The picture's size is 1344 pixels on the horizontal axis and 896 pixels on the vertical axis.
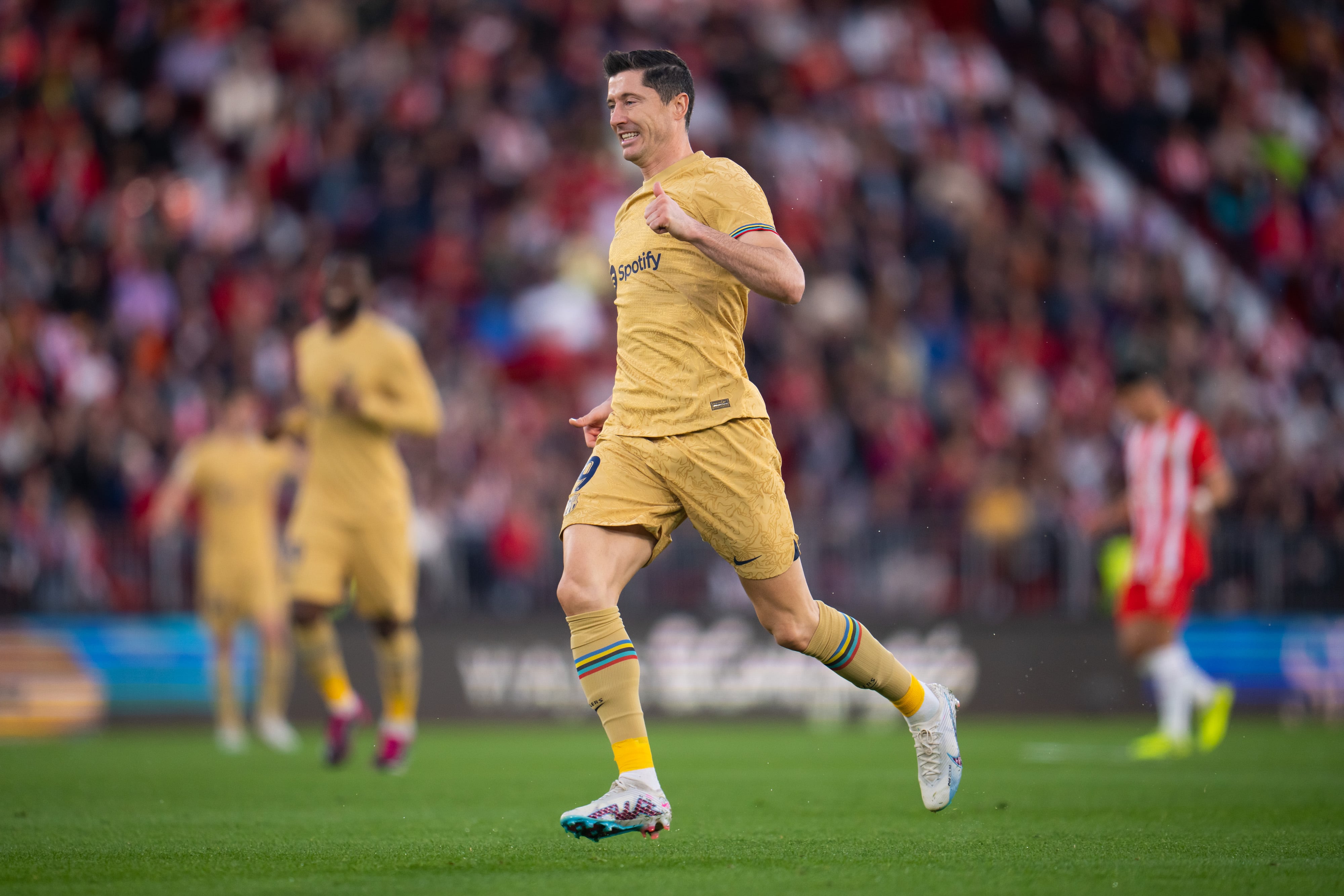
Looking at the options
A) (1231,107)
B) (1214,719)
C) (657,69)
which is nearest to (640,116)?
(657,69)

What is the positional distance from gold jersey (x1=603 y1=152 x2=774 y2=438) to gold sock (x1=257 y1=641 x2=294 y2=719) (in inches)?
363

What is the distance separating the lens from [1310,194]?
71.9 ft

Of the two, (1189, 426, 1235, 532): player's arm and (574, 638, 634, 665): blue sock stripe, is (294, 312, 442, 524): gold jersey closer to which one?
(574, 638, 634, 665): blue sock stripe

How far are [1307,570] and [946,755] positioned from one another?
36.3 ft

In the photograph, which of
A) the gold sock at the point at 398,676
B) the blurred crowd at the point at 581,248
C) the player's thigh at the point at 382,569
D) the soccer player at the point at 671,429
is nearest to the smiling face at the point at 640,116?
the soccer player at the point at 671,429

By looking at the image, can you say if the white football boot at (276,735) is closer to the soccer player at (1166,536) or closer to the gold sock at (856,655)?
the soccer player at (1166,536)

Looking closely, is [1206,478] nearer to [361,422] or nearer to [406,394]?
[406,394]

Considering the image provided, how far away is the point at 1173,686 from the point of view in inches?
478

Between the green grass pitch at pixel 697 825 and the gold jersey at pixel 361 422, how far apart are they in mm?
1699

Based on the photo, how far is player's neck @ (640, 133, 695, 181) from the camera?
20.7 feet

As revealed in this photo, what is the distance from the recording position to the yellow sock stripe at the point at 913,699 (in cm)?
663

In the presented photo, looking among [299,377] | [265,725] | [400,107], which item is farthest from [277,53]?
[299,377]

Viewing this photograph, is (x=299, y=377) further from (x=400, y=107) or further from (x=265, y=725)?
(x=400, y=107)

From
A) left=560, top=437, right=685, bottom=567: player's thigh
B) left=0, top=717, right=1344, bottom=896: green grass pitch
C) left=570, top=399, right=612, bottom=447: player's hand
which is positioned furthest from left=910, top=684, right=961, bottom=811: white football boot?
left=570, top=399, right=612, bottom=447: player's hand
